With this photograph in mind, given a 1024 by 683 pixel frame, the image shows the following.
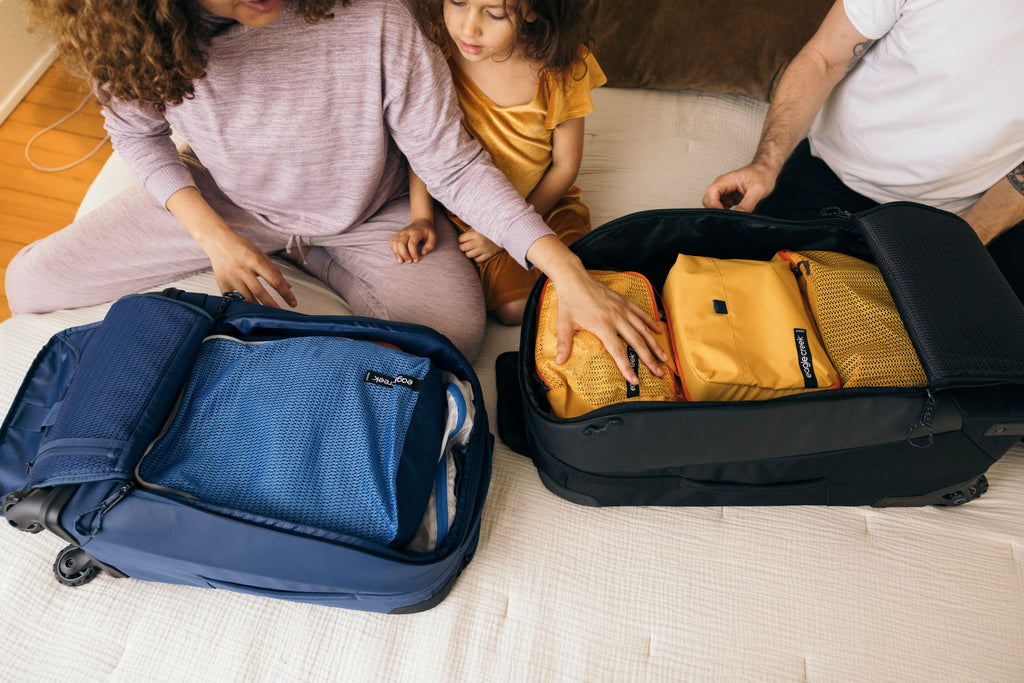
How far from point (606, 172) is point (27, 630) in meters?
1.20

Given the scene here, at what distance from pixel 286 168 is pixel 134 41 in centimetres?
26

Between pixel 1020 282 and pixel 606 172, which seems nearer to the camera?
pixel 1020 282

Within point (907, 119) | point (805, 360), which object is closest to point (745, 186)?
point (907, 119)

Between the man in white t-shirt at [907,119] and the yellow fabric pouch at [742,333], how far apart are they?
205 millimetres

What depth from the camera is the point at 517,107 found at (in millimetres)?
955

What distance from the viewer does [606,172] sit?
1255mm

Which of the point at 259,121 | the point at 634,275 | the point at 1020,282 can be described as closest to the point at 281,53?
the point at 259,121

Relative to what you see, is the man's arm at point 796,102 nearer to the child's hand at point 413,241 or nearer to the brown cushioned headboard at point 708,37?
the brown cushioned headboard at point 708,37

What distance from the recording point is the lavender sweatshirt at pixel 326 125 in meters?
0.82

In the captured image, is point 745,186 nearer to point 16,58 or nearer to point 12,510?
point 12,510

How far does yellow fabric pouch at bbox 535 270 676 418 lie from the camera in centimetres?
79

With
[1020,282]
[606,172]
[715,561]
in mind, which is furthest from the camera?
[606,172]

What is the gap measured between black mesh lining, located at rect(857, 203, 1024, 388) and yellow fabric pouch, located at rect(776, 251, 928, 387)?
3cm

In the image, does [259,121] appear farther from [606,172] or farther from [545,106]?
[606,172]
